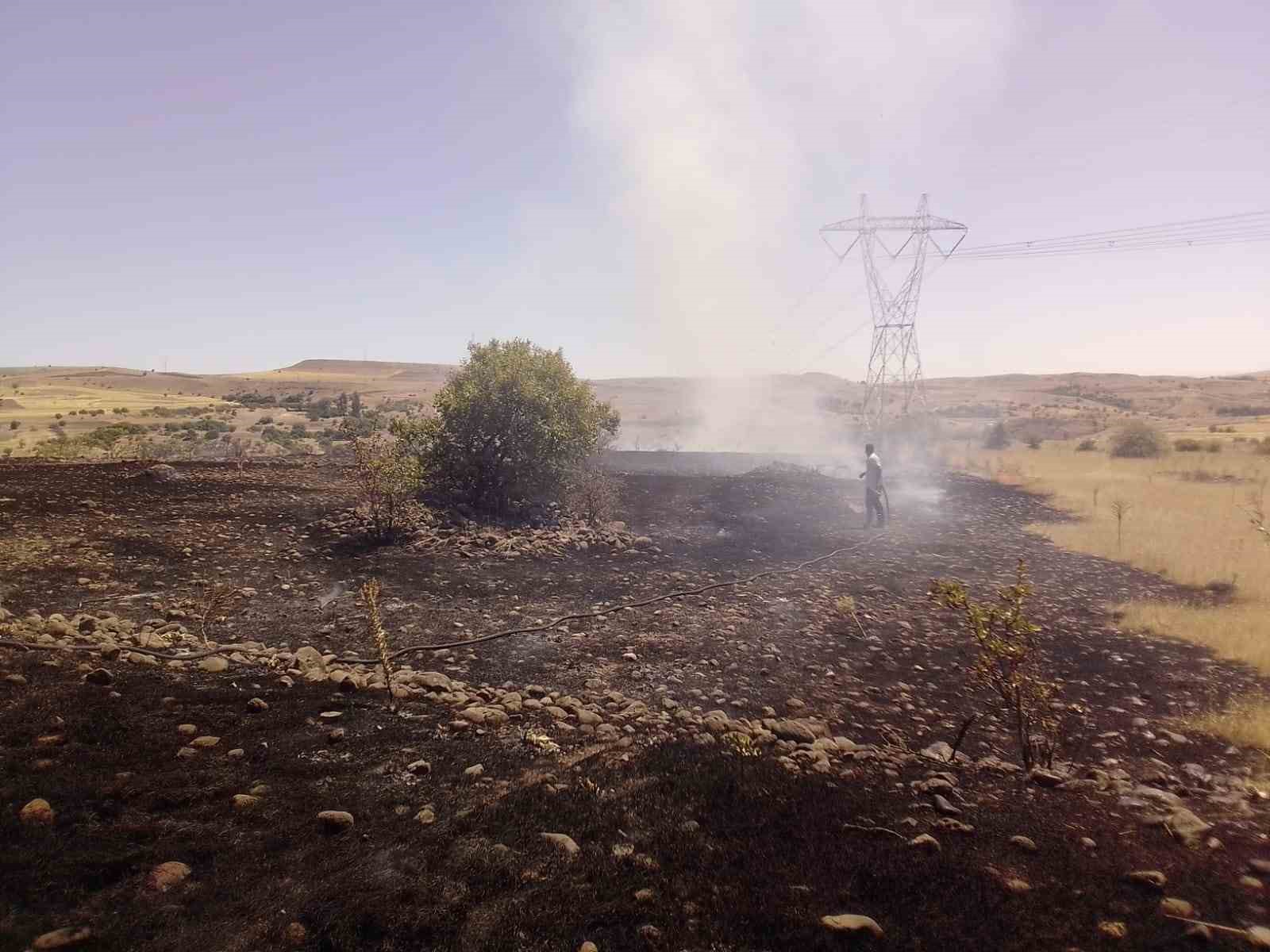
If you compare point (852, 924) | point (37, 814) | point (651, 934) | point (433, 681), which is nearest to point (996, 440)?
point (433, 681)

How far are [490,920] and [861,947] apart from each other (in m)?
1.64

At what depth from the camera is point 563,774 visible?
4238 mm

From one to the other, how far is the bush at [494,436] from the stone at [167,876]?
10.4 metres

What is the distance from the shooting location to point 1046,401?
87938 mm

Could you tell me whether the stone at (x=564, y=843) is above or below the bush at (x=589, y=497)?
below

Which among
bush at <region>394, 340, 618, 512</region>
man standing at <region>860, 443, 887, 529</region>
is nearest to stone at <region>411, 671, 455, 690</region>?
bush at <region>394, 340, 618, 512</region>

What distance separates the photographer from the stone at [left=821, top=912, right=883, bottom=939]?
2846mm

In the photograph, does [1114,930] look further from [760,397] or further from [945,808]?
[760,397]

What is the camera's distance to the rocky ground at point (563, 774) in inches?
114

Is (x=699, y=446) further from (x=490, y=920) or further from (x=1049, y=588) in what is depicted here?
(x=490, y=920)

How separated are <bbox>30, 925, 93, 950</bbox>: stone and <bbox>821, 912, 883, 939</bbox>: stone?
10.1 ft

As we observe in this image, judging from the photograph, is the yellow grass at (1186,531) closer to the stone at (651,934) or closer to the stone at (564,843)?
the stone at (651,934)

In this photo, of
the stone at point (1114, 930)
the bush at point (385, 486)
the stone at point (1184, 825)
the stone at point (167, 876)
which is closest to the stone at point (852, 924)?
the stone at point (1114, 930)

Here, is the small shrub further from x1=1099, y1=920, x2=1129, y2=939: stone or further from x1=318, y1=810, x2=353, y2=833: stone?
x1=318, y1=810, x2=353, y2=833: stone
